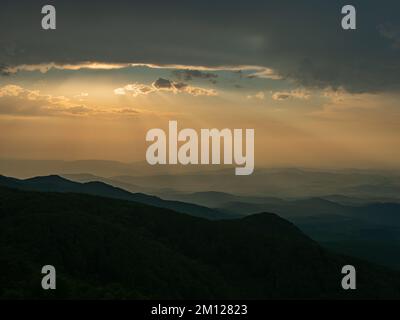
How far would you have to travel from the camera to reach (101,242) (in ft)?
627

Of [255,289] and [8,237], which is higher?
[8,237]

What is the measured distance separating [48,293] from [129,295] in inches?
869

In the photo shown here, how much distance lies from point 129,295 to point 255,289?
73.0 meters
